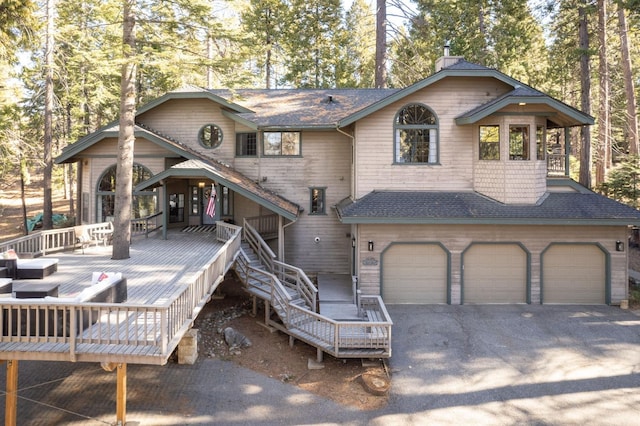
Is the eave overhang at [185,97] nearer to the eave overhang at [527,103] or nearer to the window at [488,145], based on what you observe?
the eave overhang at [527,103]

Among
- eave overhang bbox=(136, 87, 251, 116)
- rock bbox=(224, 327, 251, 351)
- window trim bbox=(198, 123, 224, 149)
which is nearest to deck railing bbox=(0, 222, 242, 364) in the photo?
rock bbox=(224, 327, 251, 351)

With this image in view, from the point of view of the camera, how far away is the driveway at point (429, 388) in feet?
26.7

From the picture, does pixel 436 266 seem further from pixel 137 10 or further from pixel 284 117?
pixel 137 10

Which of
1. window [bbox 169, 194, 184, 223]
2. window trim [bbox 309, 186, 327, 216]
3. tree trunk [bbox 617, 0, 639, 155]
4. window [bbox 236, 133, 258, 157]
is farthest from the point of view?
tree trunk [bbox 617, 0, 639, 155]

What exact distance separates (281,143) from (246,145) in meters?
1.57

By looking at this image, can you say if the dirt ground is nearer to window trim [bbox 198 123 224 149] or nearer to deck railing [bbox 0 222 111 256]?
deck railing [bbox 0 222 111 256]

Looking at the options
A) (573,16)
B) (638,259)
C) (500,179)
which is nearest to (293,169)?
(500,179)

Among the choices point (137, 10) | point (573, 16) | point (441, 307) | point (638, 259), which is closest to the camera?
point (137, 10)

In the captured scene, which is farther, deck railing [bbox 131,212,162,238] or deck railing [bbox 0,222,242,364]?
deck railing [bbox 131,212,162,238]

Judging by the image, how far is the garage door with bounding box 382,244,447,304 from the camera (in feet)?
46.2

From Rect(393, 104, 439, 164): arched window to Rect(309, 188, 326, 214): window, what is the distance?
4.00 metres

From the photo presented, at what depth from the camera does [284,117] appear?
57.8ft

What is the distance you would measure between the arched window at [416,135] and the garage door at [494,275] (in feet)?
11.9

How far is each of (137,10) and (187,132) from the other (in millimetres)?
6720
